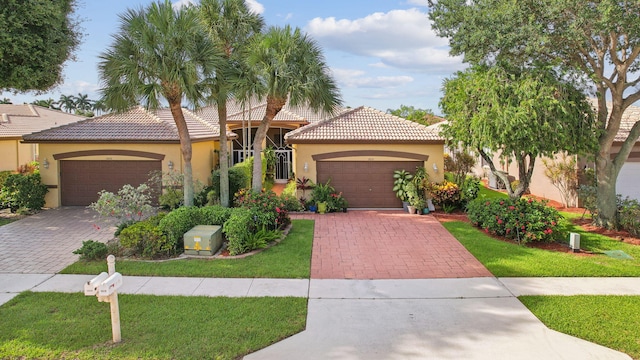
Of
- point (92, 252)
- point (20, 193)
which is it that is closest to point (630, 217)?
point (92, 252)

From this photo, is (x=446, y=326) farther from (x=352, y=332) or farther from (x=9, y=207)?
(x=9, y=207)

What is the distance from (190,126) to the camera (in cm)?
2066

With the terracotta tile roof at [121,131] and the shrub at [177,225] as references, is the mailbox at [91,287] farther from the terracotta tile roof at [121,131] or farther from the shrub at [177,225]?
the terracotta tile roof at [121,131]

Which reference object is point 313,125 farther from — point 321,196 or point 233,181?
point 233,181

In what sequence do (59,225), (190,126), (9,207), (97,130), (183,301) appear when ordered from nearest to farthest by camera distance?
1. (183,301)
2. (59,225)
3. (9,207)
4. (97,130)
5. (190,126)

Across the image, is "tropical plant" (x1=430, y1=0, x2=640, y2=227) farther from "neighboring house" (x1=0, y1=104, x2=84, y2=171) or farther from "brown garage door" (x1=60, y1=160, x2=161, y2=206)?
"neighboring house" (x1=0, y1=104, x2=84, y2=171)

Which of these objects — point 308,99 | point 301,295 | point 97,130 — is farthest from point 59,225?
point 301,295

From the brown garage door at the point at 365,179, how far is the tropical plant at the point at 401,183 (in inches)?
10.2

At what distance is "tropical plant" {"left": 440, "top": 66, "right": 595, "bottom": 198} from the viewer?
12016 millimetres

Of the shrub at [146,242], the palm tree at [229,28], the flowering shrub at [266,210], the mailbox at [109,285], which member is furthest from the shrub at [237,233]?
the mailbox at [109,285]

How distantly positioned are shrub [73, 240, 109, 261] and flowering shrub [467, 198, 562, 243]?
10673 mm

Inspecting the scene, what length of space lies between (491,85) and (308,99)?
18.4 ft

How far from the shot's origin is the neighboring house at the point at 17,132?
23656 mm

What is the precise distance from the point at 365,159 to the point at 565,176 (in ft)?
29.4
